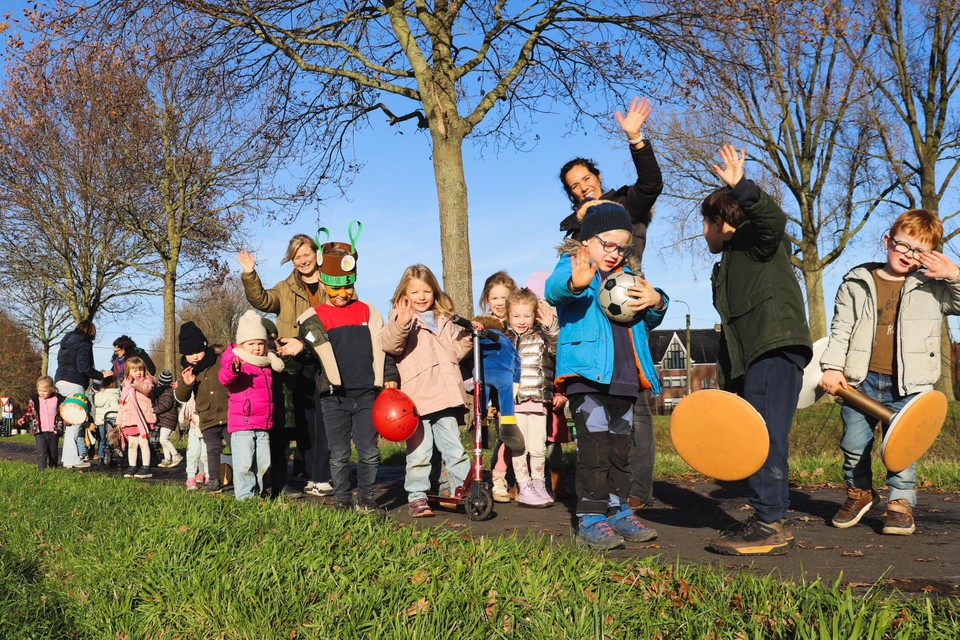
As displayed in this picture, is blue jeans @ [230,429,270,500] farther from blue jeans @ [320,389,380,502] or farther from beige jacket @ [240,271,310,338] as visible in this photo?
beige jacket @ [240,271,310,338]

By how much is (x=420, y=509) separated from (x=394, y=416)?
28.7 inches

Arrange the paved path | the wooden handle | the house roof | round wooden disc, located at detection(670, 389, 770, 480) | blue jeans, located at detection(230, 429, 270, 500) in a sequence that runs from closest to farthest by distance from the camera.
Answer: the paved path, round wooden disc, located at detection(670, 389, 770, 480), the wooden handle, blue jeans, located at detection(230, 429, 270, 500), the house roof

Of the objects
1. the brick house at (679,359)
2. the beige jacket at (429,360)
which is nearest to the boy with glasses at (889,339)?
the beige jacket at (429,360)

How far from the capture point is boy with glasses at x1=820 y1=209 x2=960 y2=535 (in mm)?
5254

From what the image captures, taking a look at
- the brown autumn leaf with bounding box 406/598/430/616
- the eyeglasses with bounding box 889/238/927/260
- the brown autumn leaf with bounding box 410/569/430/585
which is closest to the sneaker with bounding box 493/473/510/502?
the brown autumn leaf with bounding box 410/569/430/585

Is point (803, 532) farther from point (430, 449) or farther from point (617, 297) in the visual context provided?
point (430, 449)

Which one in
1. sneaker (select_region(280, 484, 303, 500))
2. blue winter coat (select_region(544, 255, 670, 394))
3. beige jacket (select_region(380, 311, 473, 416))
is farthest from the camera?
sneaker (select_region(280, 484, 303, 500))

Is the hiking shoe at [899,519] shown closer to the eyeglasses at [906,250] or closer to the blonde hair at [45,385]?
the eyeglasses at [906,250]

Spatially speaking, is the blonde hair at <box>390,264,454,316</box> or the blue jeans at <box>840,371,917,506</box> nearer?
the blue jeans at <box>840,371,917,506</box>

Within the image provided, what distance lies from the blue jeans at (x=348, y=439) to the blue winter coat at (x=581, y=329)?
7.33 ft

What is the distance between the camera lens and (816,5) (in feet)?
37.1

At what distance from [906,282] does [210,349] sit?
6.77 m

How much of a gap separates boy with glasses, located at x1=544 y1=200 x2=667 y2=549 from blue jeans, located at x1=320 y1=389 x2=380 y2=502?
2.18 metres

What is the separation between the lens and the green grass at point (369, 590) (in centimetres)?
313
